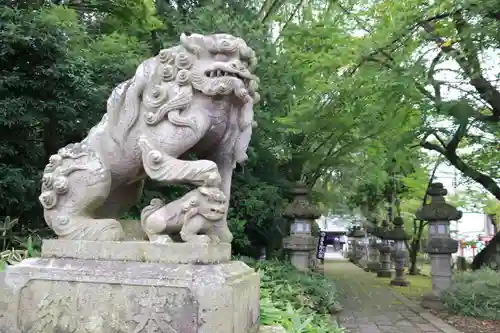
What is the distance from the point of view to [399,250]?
50.3 ft

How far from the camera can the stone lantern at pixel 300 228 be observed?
10.3 metres

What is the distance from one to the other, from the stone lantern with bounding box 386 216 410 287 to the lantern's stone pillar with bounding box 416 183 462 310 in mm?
4285

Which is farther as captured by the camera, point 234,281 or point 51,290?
point 51,290

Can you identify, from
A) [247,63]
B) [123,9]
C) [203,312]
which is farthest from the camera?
[123,9]

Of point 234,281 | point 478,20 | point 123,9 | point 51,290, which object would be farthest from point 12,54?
point 478,20

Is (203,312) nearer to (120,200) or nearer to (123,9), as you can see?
(120,200)

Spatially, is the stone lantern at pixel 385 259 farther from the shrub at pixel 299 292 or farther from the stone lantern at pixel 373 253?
the shrub at pixel 299 292

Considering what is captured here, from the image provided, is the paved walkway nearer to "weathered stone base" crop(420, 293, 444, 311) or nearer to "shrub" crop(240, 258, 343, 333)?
"weathered stone base" crop(420, 293, 444, 311)

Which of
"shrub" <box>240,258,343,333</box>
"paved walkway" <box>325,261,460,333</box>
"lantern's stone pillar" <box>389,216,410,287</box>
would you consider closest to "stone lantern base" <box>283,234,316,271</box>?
"shrub" <box>240,258,343,333</box>

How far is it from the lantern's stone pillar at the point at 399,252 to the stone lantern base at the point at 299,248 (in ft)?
18.6

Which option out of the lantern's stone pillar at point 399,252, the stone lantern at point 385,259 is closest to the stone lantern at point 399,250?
the lantern's stone pillar at point 399,252

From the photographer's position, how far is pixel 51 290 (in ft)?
9.16

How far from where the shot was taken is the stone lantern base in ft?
33.7

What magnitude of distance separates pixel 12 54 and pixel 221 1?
405 centimetres
